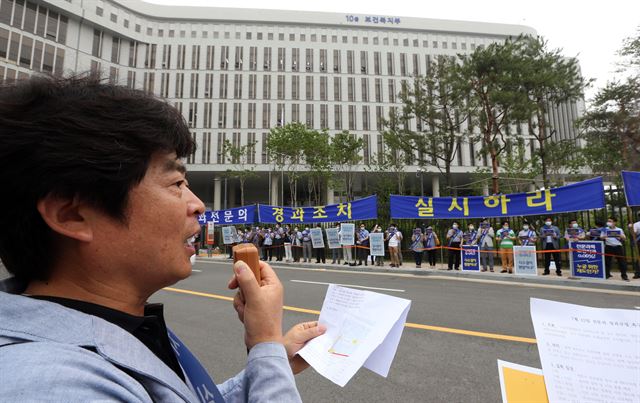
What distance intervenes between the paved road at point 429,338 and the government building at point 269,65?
98.5ft

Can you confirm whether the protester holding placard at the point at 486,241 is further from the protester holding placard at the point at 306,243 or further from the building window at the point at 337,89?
the building window at the point at 337,89

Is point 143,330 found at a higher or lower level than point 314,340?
higher

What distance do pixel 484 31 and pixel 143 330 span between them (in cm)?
5435

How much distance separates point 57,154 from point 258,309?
0.61 metres

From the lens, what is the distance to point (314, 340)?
4.02 feet

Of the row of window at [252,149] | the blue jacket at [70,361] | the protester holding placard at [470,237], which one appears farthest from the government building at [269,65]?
the blue jacket at [70,361]

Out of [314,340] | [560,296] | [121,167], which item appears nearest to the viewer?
[121,167]

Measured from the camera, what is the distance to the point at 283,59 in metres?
41.3

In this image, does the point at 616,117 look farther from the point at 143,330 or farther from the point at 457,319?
the point at 143,330

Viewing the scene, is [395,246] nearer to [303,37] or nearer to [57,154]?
[57,154]

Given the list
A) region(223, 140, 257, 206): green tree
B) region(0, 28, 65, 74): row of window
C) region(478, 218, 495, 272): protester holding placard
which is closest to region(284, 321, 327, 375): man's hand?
region(478, 218, 495, 272): protester holding placard

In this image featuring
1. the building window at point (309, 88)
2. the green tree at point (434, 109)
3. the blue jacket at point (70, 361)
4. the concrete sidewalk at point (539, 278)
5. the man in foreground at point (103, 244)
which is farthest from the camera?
the building window at point (309, 88)

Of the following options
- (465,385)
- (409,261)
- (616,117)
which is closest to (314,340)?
(465,385)

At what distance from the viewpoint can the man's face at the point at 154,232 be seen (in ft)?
2.62
